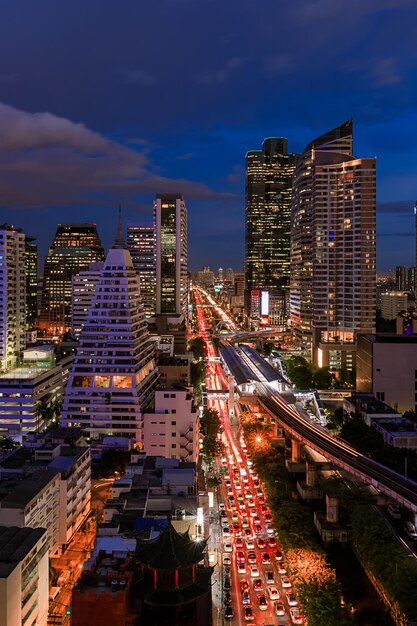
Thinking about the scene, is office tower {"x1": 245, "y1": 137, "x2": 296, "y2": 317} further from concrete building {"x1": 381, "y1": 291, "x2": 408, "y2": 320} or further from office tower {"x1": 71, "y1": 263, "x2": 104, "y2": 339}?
office tower {"x1": 71, "y1": 263, "x2": 104, "y2": 339}

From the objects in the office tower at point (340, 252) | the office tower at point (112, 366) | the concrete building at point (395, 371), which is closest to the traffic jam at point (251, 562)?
the office tower at point (112, 366)

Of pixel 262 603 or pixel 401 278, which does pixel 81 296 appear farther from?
pixel 401 278

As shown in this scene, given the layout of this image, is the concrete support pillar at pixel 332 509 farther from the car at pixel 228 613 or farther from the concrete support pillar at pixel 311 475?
the car at pixel 228 613

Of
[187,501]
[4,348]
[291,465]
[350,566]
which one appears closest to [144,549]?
[187,501]

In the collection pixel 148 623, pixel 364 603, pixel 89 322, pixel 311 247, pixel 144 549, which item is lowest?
pixel 364 603

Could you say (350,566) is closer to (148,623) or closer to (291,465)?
(291,465)

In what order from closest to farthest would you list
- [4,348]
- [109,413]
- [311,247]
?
[109,413] < [4,348] < [311,247]

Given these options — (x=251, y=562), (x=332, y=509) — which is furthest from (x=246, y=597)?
(x=332, y=509)
